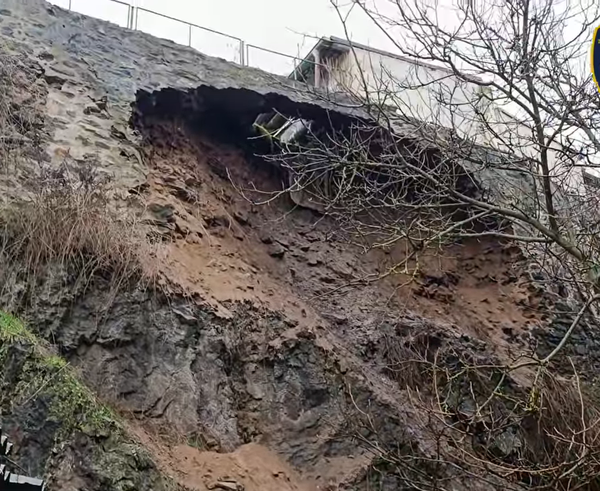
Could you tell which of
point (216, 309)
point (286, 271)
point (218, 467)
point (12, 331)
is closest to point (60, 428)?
point (12, 331)

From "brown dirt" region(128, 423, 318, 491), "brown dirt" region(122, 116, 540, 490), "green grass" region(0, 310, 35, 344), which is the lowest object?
"brown dirt" region(128, 423, 318, 491)

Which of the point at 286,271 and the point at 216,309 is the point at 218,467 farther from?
the point at 286,271

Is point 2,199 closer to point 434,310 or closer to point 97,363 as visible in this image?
point 97,363

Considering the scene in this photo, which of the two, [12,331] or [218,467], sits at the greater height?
[12,331]

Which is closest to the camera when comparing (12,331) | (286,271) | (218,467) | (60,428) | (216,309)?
(60,428)

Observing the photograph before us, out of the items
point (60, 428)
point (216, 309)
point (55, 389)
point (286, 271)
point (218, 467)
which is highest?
point (286, 271)

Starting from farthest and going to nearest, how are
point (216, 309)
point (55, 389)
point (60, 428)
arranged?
point (216, 309) → point (55, 389) → point (60, 428)

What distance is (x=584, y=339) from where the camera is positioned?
309 inches

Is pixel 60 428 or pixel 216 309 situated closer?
pixel 60 428

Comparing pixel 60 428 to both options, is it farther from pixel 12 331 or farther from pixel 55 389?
pixel 12 331

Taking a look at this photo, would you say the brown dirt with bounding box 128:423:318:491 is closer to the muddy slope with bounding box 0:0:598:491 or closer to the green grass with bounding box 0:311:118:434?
the muddy slope with bounding box 0:0:598:491

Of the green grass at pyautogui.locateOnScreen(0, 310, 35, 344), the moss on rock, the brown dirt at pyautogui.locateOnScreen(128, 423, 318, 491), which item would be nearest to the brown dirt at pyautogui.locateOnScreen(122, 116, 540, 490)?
the brown dirt at pyautogui.locateOnScreen(128, 423, 318, 491)

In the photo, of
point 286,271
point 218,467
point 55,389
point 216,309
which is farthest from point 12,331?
point 286,271

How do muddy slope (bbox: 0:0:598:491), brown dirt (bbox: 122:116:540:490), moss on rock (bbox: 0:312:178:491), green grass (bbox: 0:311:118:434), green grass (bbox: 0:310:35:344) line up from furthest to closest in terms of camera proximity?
1. brown dirt (bbox: 122:116:540:490)
2. muddy slope (bbox: 0:0:598:491)
3. green grass (bbox: 0:310:35:344)
4. green grass (bbox: 0:311:118:434)
5. moss on rock (bbox: 0:312:178:491)
